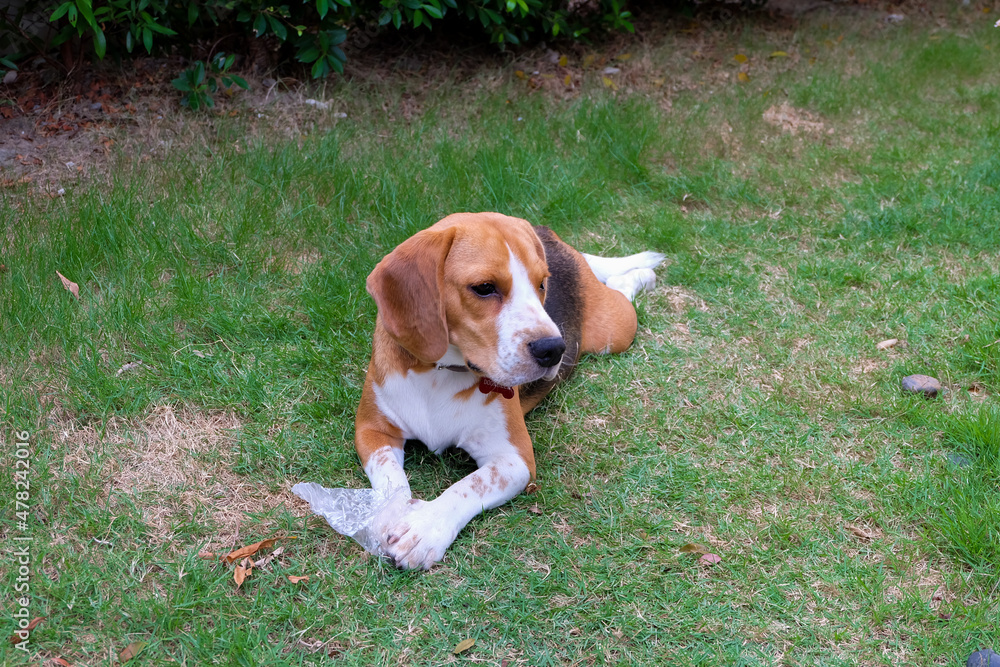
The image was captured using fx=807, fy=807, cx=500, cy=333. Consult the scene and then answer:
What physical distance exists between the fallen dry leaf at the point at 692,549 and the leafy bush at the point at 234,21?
13.8ft

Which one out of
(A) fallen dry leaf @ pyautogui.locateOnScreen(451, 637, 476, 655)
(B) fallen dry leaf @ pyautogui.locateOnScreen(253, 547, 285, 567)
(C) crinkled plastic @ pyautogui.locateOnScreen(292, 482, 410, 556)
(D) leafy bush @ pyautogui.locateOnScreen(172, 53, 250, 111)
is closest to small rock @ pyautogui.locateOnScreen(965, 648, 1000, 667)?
(A) fallen dry leaf @ pyautogui.locateOnScreen(451, 637, 476, 655)

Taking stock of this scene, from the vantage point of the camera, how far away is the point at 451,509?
2795mm

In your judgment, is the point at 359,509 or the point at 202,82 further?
the point at 202,82

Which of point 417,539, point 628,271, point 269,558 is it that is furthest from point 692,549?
point 628,271

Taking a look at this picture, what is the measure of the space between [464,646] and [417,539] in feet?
1.27

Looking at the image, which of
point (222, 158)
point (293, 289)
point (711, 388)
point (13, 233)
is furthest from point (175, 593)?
point (222, 158)

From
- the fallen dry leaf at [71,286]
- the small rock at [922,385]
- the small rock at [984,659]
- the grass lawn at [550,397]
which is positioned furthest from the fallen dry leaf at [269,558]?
the small rock at [922,385]

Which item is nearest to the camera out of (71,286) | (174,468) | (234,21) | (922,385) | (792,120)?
(174,468)

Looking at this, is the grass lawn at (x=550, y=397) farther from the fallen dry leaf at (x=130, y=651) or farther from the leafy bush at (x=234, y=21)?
the leafy bush at (x=234, y=21)

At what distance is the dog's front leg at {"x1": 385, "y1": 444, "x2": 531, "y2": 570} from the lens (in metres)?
2.67

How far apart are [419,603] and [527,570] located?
0.39m

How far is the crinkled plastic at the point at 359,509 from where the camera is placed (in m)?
2.75

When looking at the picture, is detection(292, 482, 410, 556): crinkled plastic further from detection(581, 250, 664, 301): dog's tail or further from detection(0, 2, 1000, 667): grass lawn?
detection(581, 250, 664, 301): dog's tail

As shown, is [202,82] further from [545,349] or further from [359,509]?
[545,349]
